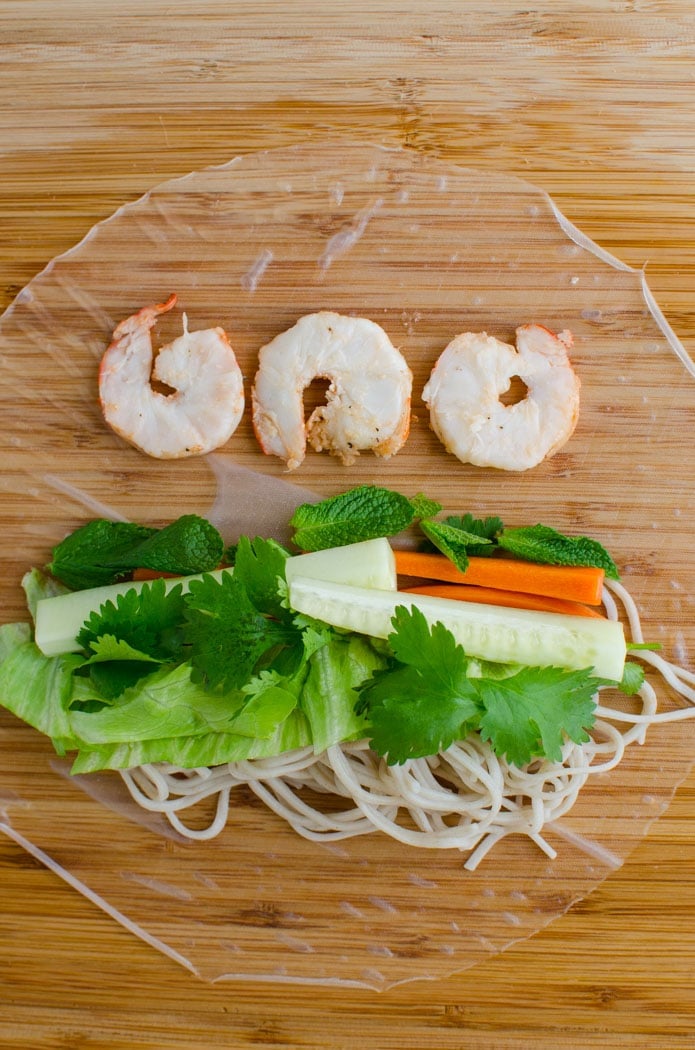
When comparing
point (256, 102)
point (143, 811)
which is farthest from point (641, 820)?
point (256, 102)

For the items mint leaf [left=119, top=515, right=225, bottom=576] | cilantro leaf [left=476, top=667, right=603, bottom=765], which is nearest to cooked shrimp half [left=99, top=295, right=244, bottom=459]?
mint leaf [left=119, top=515, right=225, bottom=576]

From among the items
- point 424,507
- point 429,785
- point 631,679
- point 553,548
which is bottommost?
point 429,785

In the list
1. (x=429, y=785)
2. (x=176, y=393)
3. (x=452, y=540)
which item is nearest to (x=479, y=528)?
(x=452, y=540)

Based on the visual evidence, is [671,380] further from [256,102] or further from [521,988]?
[521,988]

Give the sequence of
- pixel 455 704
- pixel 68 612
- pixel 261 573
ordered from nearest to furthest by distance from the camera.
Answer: pixel 455 704, pixel 261 573, pixel 68 612

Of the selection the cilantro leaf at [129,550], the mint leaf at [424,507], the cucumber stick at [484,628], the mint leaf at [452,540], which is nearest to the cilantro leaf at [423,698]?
the cucumber stick at [484,628]

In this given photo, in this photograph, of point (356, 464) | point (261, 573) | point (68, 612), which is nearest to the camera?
point (261, 573)

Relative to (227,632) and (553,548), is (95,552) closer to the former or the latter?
(227,632)
